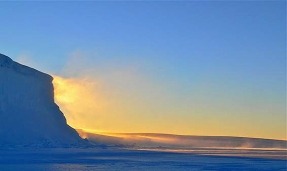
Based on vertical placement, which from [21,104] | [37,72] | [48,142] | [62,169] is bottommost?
[62,169]

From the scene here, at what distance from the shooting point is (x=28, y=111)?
62.4 meters

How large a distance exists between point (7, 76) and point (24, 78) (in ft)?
7.98

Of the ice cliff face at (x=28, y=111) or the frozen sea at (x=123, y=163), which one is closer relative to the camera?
the frozen sea at (x=123, y=163)

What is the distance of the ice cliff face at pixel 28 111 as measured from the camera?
193 feet

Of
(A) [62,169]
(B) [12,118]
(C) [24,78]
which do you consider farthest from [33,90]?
(A) [62,169]

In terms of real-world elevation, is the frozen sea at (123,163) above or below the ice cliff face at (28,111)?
below

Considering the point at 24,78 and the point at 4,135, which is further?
the point at 24,78

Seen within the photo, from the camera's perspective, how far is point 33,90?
64750 mm

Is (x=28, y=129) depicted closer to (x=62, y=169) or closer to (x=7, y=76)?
(x=7, y=76)

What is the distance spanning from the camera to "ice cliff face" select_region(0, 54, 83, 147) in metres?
58.8

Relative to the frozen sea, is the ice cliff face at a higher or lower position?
higher

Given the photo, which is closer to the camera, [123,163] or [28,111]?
[123,163]

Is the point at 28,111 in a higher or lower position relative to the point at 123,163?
higher

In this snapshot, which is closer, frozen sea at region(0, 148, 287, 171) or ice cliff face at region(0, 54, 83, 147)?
frozen sea at region(0, 148, 287, 171)
